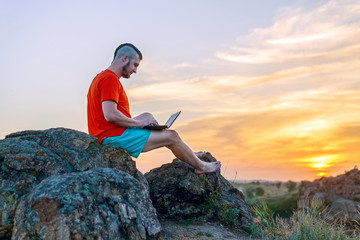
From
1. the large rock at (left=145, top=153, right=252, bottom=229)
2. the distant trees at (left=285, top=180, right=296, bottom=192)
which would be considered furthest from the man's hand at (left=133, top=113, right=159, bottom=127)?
the distant trees at (left=285, top=180, right=296, bottom=192)

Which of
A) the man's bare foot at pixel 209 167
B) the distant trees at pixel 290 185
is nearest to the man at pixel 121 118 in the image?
the man's bare foot at pixel 209 167

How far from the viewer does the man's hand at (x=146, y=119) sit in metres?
7.70

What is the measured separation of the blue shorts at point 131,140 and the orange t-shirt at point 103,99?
0.28 ft

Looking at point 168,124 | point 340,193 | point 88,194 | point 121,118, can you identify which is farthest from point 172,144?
point 340,193

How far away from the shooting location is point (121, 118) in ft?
23.9

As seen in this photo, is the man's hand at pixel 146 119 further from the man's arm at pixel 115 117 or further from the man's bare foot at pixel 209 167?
the man's bare foot at pixel 209 167

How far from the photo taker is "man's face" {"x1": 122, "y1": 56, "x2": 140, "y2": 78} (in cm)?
779

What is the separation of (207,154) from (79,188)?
14.9ft

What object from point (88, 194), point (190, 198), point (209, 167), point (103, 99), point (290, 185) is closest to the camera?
point (88, 194)

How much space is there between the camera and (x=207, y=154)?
945 cm

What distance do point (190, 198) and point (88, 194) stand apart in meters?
3.39

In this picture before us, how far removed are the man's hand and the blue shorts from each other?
0.14m

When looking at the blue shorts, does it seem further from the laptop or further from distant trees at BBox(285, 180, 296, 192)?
distant trees at BBox(285, 180, 296, 192)

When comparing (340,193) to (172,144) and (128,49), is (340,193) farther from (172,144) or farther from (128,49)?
(128,49)
